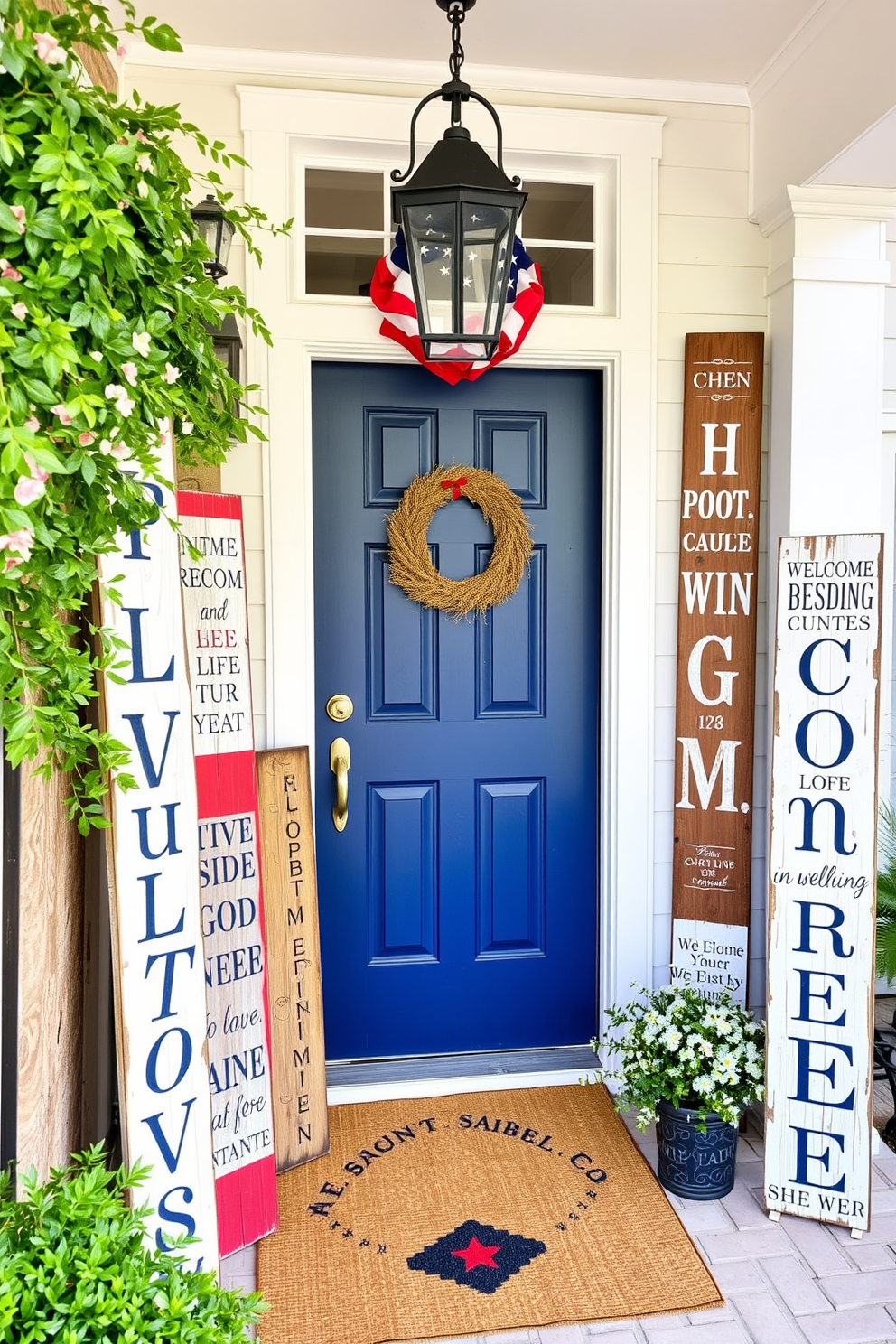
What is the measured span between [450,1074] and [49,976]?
5.00ft

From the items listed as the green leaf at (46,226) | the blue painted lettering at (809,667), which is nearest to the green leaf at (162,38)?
the green leaf at (46,226)

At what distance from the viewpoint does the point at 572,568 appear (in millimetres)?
2889

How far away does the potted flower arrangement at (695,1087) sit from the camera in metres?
2.33

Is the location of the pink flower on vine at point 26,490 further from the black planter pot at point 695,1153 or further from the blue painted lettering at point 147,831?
the black planter pot at point 695,1153

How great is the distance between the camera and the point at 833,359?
263 centimetres

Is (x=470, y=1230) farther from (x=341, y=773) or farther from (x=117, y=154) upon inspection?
(x=117, y=154)

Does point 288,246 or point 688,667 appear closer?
point 288,246

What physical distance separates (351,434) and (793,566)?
1251mm

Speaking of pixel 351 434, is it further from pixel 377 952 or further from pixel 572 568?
pixel 377 952

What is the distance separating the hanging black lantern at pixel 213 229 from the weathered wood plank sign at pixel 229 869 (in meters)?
0.47

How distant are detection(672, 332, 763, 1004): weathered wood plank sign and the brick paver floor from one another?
23.5 inches

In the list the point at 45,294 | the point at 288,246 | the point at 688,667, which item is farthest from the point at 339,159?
the point at 45,294

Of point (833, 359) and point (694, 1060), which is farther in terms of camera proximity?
point (833, 359)

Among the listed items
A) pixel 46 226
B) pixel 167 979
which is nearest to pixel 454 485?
pixel 167 979
